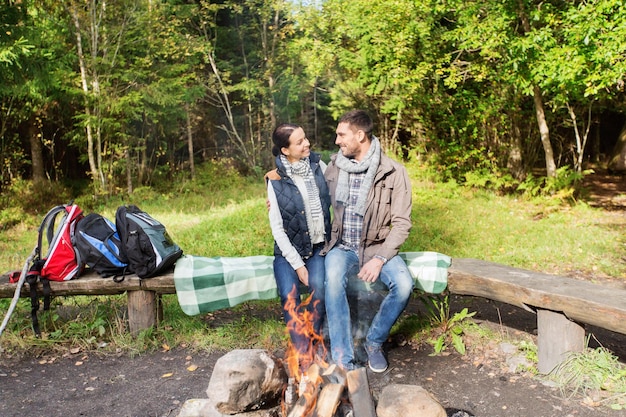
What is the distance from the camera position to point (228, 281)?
3.93m

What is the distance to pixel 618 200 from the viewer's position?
401 inches

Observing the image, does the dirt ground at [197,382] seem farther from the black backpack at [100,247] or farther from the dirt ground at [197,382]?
the black backpack at [100,247]

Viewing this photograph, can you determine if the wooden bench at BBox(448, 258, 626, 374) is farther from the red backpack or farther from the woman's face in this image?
the red backpack

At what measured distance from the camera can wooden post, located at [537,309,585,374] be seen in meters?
3.28

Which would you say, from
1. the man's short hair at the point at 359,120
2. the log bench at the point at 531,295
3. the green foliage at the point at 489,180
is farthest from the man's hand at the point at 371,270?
the green foliage at the point at 489,180

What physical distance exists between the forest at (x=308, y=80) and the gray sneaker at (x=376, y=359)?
17.0 ft

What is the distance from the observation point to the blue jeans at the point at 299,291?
3568 millimetres

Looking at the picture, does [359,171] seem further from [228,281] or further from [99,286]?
[99,286]

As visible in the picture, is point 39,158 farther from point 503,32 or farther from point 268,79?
point 503,32

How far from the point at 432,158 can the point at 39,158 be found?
29.8ft

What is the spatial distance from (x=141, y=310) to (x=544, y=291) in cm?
285

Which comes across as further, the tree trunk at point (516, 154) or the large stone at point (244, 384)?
the tree trunk at point (516, 154)

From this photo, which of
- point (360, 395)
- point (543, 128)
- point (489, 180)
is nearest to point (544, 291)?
point (360, 395)

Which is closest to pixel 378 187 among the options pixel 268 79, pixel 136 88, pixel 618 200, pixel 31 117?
pixel 618 200
